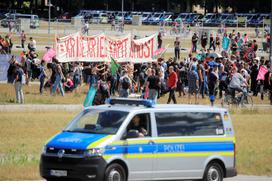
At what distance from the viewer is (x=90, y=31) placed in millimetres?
72438

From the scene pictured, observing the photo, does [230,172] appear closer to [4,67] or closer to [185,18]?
[4,67]

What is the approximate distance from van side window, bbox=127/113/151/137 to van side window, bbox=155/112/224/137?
0.20 m

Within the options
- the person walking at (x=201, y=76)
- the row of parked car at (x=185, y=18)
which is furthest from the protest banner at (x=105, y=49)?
the row of parked car at (x=185, y=18)

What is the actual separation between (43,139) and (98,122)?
7.72m

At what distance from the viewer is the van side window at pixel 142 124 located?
16.6 metres

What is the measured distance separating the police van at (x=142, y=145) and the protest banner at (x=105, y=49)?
23.1m

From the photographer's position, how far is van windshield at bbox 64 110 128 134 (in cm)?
1644

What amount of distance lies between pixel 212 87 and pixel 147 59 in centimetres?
631

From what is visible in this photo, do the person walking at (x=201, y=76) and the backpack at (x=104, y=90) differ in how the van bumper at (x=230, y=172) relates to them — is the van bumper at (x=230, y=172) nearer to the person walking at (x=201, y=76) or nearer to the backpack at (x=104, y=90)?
the backpack at (x=104, y=90)

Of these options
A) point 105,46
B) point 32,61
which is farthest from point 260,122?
point 32,61

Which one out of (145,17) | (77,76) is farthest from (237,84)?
(145,17)

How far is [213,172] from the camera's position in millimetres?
17594

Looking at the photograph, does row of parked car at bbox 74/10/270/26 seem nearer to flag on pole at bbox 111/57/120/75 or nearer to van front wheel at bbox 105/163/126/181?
flag on pole at bbox 111/57/120/75

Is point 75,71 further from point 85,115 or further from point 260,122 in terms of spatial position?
point 85,115
